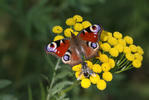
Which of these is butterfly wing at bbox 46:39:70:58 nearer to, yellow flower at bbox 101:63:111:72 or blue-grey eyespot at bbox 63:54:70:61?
blue-grey eyespot at bbox 63:54:70:61

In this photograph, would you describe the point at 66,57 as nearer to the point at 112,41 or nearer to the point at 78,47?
the point at 78,47

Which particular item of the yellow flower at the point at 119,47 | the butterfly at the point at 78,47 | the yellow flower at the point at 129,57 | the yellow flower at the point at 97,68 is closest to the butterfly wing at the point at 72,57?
the butterfly at the point at 78,47

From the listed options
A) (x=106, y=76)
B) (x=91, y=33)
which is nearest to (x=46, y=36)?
(x=91, y=33)

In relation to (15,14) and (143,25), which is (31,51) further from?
(143,25)

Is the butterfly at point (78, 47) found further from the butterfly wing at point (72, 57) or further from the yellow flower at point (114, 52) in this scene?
the yellow flower at point (114, 52)

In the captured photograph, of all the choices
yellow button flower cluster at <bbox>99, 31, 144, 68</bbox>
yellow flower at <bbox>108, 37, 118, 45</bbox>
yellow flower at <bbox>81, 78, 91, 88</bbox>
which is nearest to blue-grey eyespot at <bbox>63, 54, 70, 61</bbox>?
yellow flower at <bbox>81, 78, 91, 88</bbox>

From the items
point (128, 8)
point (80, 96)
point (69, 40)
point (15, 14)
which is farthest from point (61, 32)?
point (128, 8)
